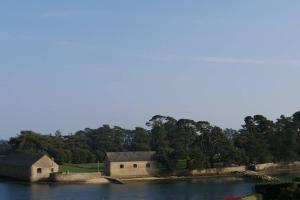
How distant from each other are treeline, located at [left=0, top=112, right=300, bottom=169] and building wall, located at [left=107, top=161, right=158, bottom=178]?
6.05ft

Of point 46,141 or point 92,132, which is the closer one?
point 46,141

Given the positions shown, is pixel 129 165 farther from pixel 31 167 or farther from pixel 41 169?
pixel 31 167

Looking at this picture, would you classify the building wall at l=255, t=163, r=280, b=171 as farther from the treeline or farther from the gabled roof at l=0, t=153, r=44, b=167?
the gabled roof at l=0, t=153, r=44, b=167

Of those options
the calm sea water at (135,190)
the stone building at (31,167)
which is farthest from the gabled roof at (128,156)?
the calm sea water at (135,190)

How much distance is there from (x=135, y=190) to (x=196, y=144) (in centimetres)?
2954

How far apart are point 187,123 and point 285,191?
67.3m

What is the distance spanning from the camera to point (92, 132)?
13050cm

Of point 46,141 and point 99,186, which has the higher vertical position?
point 46,141

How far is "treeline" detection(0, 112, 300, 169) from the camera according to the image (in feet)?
292

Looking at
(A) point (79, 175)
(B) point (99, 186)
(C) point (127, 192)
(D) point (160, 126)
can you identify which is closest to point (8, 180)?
(A) point (79, 175)

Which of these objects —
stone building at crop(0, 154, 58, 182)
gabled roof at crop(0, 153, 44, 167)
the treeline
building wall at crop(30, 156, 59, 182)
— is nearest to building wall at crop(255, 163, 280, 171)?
the treeline

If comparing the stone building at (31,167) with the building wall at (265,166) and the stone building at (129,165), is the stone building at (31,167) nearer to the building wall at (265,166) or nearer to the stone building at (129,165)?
the stone building at (129,165)

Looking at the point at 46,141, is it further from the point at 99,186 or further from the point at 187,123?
the point at 99,186

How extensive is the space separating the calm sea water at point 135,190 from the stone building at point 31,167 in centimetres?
283
